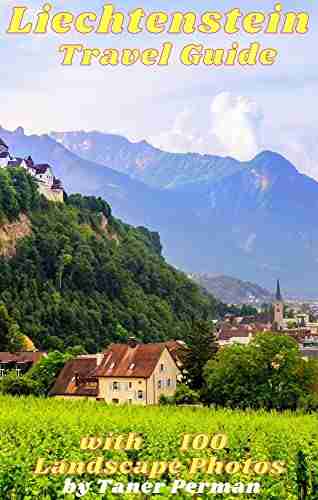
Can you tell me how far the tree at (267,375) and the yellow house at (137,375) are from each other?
14.2 m

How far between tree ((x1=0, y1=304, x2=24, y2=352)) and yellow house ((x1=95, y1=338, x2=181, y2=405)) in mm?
38299

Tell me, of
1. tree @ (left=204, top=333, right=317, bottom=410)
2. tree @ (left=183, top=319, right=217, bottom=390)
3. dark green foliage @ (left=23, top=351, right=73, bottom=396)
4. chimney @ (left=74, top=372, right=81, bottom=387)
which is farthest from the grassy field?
dark green foliage @ (left=23, top=351, right=73, bottom=396)

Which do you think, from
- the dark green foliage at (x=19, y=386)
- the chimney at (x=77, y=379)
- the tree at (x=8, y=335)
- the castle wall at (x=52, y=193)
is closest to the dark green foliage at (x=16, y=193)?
the castle wall at (x=52, y=193)

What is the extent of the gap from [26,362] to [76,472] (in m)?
70.0

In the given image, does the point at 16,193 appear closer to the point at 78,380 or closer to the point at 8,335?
the point at 8,335

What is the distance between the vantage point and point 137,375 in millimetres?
67688

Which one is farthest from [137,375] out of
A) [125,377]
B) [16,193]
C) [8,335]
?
[16,193]

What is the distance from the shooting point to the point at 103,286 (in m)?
145

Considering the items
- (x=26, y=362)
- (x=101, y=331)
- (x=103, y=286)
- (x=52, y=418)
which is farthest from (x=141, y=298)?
(x=52, y=418)

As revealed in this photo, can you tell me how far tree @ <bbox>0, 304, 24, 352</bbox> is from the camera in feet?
353

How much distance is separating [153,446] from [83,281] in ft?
377

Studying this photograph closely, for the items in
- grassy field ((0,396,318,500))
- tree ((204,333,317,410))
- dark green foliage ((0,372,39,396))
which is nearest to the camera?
grassy field ((0,396,318,500))

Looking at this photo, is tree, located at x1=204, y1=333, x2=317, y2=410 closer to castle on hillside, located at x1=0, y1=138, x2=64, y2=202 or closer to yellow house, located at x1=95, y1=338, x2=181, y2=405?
A: yellow house, located at x1=95, y1=338, x2=181, y2=405

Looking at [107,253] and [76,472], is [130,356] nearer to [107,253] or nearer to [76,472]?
[76,472]
